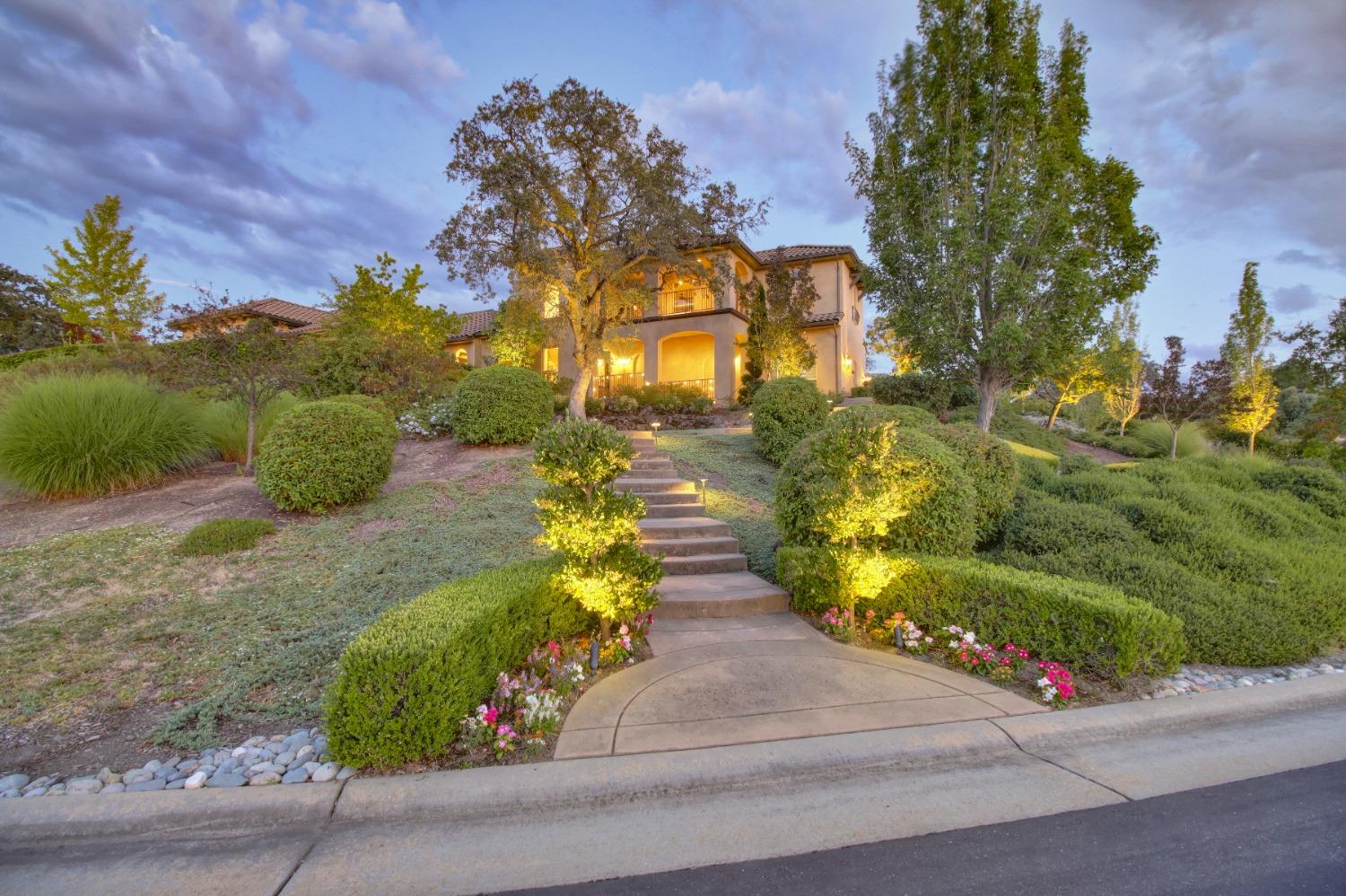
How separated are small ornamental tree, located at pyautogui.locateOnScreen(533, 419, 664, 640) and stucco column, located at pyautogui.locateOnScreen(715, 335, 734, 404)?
1565 centimetres

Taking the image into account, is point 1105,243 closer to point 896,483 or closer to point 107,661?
point 896,483

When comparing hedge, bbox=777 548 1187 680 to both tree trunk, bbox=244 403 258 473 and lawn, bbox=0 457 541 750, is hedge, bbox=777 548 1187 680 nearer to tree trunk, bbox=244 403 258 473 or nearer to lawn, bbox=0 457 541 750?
lawn, bbox=0 457 541 750

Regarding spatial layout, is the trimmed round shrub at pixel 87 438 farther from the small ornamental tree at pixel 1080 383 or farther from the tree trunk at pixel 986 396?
the small ornamental tree at pixel 1080 383

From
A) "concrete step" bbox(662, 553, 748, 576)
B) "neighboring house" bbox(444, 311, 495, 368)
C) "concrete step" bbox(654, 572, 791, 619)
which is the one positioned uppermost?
"neighboring house" bbox(444, 311, 495, 368)

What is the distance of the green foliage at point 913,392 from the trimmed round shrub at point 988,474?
12666 mm

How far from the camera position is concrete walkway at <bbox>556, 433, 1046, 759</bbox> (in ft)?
10.4

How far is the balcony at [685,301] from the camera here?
20828 mm

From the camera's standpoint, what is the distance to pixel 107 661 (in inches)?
151

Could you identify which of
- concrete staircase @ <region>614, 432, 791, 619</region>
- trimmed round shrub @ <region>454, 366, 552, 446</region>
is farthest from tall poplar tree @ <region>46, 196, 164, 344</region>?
concrete staircase @ <region>614, 432, 791, 619</region>

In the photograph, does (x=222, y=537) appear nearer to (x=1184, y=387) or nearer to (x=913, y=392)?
(x=913, y=392)

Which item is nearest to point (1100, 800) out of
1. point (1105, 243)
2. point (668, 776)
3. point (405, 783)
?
point (668, 776)

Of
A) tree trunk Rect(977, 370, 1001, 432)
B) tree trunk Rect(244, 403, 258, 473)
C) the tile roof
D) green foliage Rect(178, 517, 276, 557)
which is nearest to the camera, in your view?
green foliage Rect(178, 517, 276, 557)

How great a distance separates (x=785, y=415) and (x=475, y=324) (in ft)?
68.6

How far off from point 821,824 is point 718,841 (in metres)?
0.48
